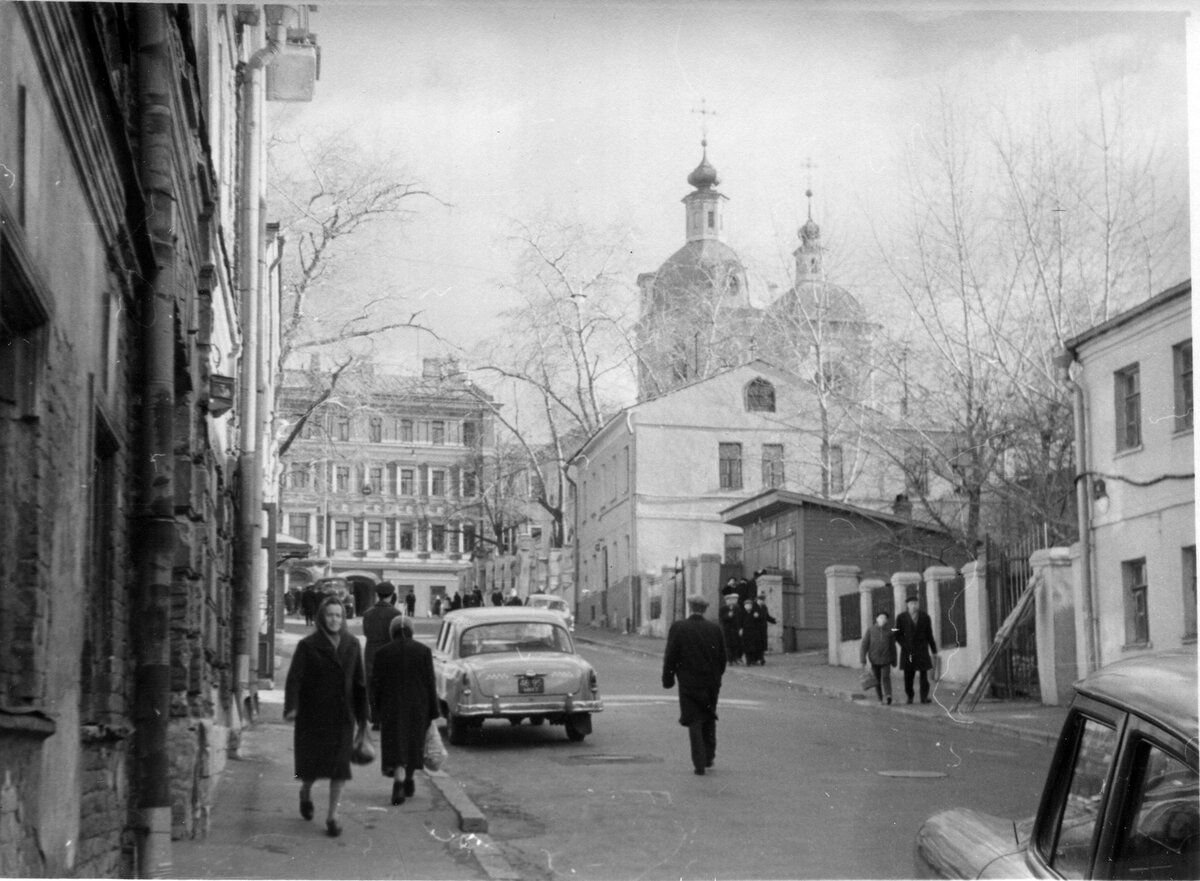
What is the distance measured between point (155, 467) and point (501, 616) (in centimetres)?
852

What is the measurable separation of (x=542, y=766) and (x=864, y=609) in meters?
11.2

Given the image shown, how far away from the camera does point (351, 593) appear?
2203 centimetres

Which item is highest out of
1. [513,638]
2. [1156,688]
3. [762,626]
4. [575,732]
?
[1156,688]

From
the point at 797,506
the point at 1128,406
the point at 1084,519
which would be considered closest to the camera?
the point at 1128,406

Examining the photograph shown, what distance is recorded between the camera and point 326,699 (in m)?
9.75

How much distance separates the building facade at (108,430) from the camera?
16.5ft

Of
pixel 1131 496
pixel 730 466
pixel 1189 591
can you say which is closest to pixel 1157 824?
pixel 1189 591

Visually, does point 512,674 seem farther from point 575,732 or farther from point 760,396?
point 760,396

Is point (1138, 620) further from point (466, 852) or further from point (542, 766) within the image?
point (466, 852)

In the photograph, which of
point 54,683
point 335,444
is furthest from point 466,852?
point 335,444

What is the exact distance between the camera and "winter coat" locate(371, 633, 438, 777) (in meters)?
11.1

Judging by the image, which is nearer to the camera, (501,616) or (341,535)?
(501,616)

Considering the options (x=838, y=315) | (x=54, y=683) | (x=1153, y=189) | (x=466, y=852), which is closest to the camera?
(x=54, y=683)

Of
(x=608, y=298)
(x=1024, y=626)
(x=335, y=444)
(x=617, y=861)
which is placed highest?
(x=608, y=298)
